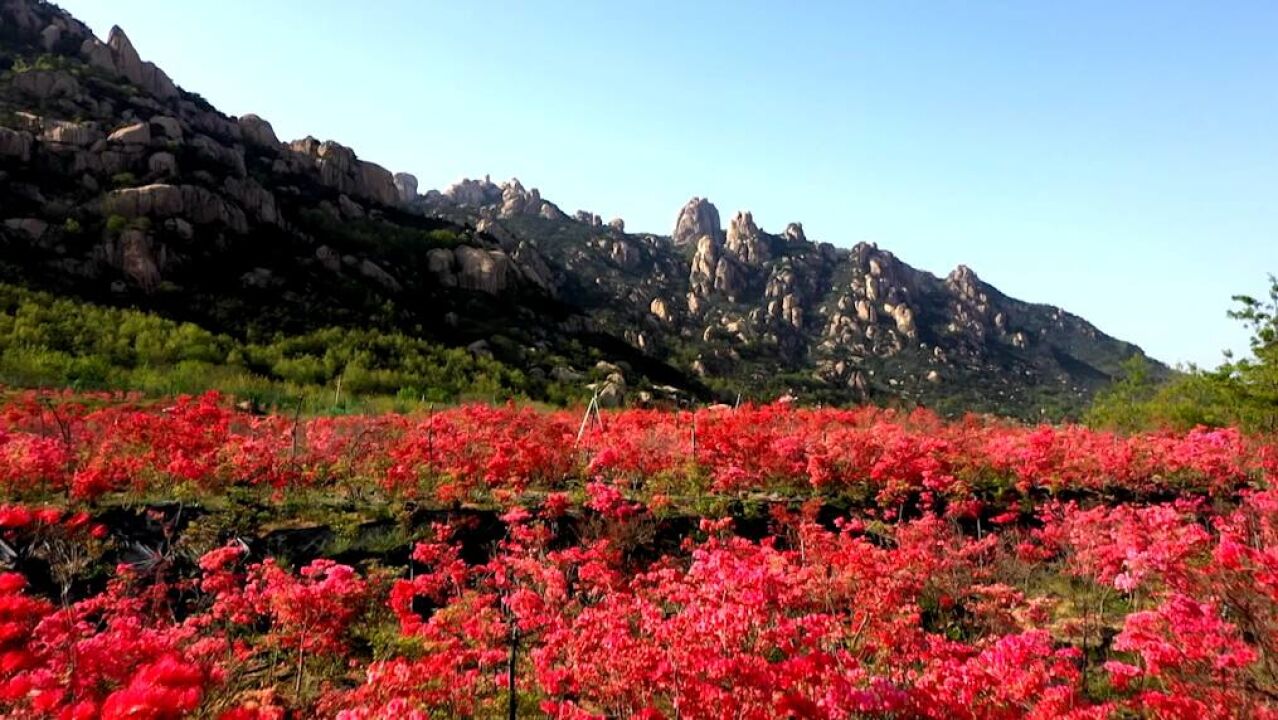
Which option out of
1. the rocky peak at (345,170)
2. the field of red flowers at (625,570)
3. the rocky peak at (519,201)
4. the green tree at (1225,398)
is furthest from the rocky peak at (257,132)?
the green tree at (1225,398)

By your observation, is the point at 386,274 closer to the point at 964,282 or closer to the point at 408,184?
the point at 408,184

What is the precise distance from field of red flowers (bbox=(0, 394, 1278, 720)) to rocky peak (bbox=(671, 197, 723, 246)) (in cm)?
13156

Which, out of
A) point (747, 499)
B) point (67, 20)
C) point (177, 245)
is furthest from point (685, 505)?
point (67, 20)

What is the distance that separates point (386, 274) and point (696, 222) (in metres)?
107

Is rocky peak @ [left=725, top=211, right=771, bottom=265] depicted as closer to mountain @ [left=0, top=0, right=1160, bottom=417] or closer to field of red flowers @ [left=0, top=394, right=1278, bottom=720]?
mountain @ [left=0, top=0, right=1160, bottom=417]

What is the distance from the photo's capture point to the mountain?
4131cm

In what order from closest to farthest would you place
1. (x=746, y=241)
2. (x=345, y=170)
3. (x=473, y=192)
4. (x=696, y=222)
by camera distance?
(x=345, y=170) < (x=746, y=241) < (x=473, y=192) < (x=696, y=222)

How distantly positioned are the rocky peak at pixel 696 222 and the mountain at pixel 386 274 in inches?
1226

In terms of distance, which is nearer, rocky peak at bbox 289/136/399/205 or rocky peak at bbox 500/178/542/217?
rocky peak at bbox 289/136/399/205

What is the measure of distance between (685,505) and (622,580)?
13.2 feet

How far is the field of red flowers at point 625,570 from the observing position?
5223 millimetres

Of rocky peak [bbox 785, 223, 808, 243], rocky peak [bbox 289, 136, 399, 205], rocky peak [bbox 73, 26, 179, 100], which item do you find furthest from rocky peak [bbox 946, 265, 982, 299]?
rocky peak [bbox 73, 26, 179, 100]

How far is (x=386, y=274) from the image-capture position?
5197cm

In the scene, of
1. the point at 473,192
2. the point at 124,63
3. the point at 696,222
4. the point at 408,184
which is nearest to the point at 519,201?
the point at 473,192
